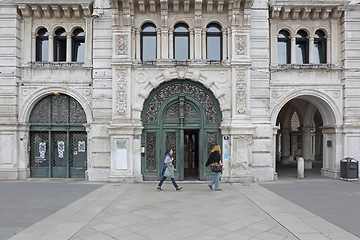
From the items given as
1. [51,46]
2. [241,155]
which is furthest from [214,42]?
[51,46]

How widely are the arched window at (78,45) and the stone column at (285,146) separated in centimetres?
1692

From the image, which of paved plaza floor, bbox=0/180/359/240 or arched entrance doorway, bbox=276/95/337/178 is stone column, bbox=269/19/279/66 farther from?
paved plaza floor, bbox=0/180/359/240

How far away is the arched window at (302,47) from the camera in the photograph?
48.8 feet

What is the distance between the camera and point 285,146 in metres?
23.9

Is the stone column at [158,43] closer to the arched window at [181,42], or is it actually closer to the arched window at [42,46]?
the arched window at [181,42]

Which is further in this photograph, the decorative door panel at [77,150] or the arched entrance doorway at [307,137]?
the arched entrance doorway at [307,137]

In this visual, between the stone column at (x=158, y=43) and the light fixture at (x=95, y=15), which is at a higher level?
the light fixture at (x=95, y=15)

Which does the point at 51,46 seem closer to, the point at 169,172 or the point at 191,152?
the point at 169,172

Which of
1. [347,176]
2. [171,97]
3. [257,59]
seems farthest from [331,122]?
[171,97]

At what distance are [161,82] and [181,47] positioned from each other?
2131 mm

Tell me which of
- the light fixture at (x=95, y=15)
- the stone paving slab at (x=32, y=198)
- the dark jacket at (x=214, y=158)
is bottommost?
the stone paving slab at (x=32, y=198)

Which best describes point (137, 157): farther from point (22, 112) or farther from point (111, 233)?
point (111, 233)

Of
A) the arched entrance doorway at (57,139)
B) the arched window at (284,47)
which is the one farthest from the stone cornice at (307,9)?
the arched entrance doorway at (57,139)

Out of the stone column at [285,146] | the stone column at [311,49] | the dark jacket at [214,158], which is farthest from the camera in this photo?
the stone column at [285,146]
